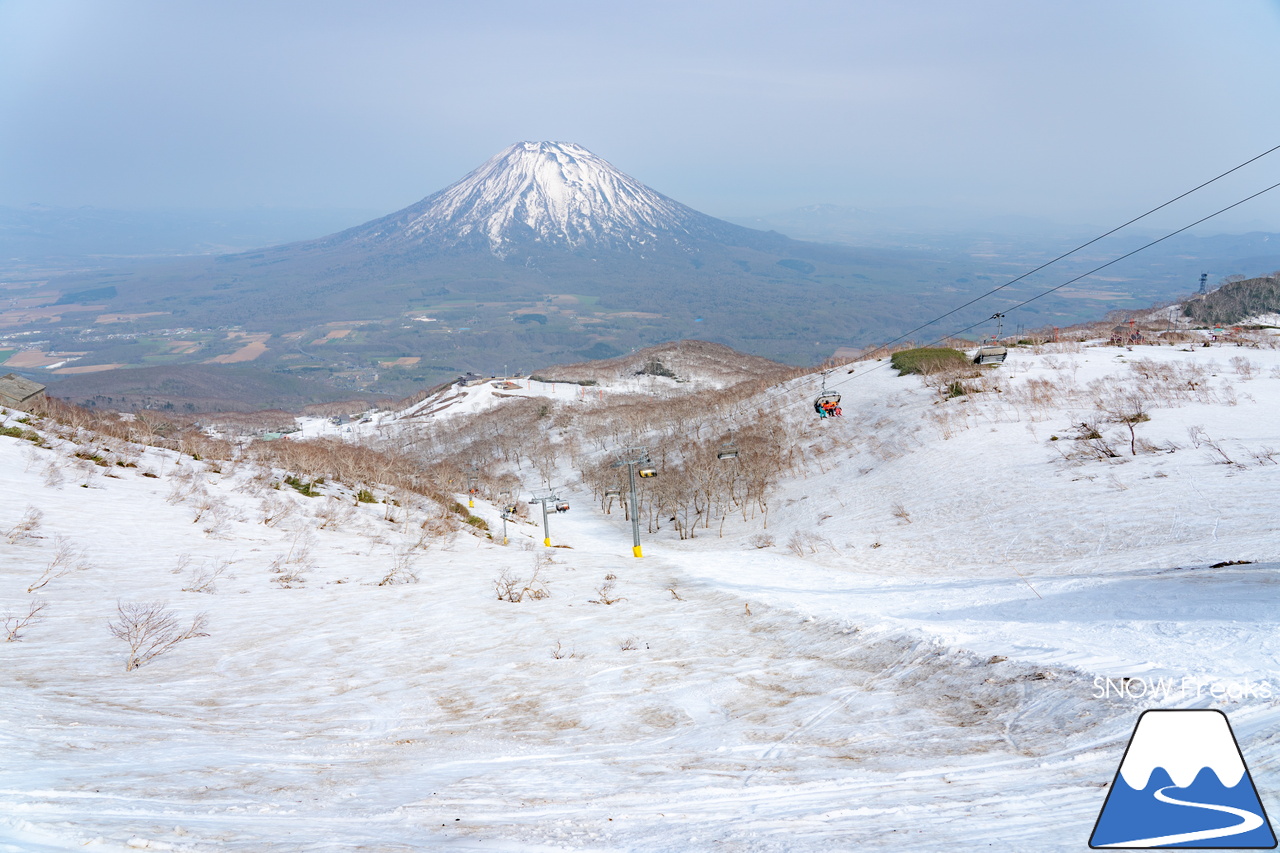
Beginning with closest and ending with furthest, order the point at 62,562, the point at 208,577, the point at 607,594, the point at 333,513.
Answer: the point at 62,562
the point at 208,577
the point at 607,594
the point at 333,513

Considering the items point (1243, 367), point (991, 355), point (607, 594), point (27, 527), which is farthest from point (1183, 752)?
point (991, 355)

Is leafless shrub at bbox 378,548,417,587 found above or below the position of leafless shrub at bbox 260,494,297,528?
below

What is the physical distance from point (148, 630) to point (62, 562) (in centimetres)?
361

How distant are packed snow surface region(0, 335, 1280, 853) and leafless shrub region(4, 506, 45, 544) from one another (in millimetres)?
90

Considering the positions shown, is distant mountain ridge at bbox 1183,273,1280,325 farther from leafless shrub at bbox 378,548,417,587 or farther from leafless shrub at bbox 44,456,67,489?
leafless shrub at bbox 44,456,67,489

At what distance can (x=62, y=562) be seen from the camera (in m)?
8.93

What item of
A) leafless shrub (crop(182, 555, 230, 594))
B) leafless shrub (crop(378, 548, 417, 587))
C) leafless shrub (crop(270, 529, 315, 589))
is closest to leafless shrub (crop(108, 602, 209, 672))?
leafless shrub (crop(182, 555, 230, 594))

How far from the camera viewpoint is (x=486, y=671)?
6.97 metres

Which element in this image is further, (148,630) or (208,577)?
(208,577)

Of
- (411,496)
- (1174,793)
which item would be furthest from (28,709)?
(411,496)

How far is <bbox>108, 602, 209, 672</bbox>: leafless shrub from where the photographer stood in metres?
6.52

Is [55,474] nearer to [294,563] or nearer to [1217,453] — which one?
[294,563]

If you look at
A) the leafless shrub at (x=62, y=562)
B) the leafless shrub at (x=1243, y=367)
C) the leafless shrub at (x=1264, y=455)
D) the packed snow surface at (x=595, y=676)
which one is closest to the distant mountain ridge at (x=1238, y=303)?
the leafless shrub at (x=1243, y=367)

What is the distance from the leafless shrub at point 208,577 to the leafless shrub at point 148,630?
1.06m
